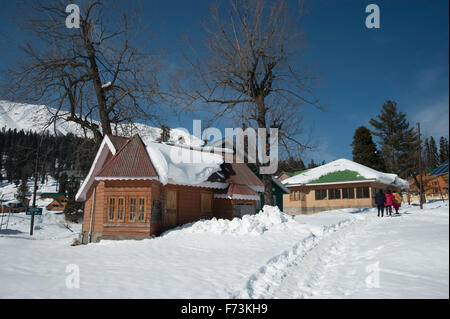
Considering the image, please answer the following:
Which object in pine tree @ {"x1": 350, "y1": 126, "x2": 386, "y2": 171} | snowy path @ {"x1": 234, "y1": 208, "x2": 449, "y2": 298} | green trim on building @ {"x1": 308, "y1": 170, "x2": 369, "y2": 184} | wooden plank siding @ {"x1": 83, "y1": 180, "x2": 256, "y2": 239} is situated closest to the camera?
snowy path @ {"x1": 234, "y1": 208, "x2": 449, "y2": 298}

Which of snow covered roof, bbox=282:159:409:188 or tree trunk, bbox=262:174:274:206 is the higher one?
snow covered roof, bbox=282:159:409:188

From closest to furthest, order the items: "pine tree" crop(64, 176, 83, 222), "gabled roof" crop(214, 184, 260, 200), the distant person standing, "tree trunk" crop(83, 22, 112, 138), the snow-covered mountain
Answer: the snow-covered mountain → "gabled roof" crop(214, 184, 260, 200) → "tree trunk" crop(83, 22, 112, 138) → the distant person standing → "pine tree" crop(64, 176, 83, 222)

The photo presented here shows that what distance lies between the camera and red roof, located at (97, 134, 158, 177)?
15.7 meters

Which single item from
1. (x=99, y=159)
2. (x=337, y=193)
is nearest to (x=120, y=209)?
(x=99, y=159)

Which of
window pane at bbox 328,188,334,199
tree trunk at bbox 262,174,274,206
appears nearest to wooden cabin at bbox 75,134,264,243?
tree trunk at bbox 262,174,274,206

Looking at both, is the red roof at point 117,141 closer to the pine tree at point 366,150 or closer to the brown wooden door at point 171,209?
the brown wooden door at point 171,209

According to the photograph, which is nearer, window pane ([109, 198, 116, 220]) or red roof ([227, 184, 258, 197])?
window pane ([109, 198, 116, 220])

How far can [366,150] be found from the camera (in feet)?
164

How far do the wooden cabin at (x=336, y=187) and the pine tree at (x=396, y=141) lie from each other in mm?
8837

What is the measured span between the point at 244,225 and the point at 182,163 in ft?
18.1

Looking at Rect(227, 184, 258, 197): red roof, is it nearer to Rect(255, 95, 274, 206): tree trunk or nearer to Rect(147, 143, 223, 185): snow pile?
Rect(255, 95, 274, 206): tree trunk
